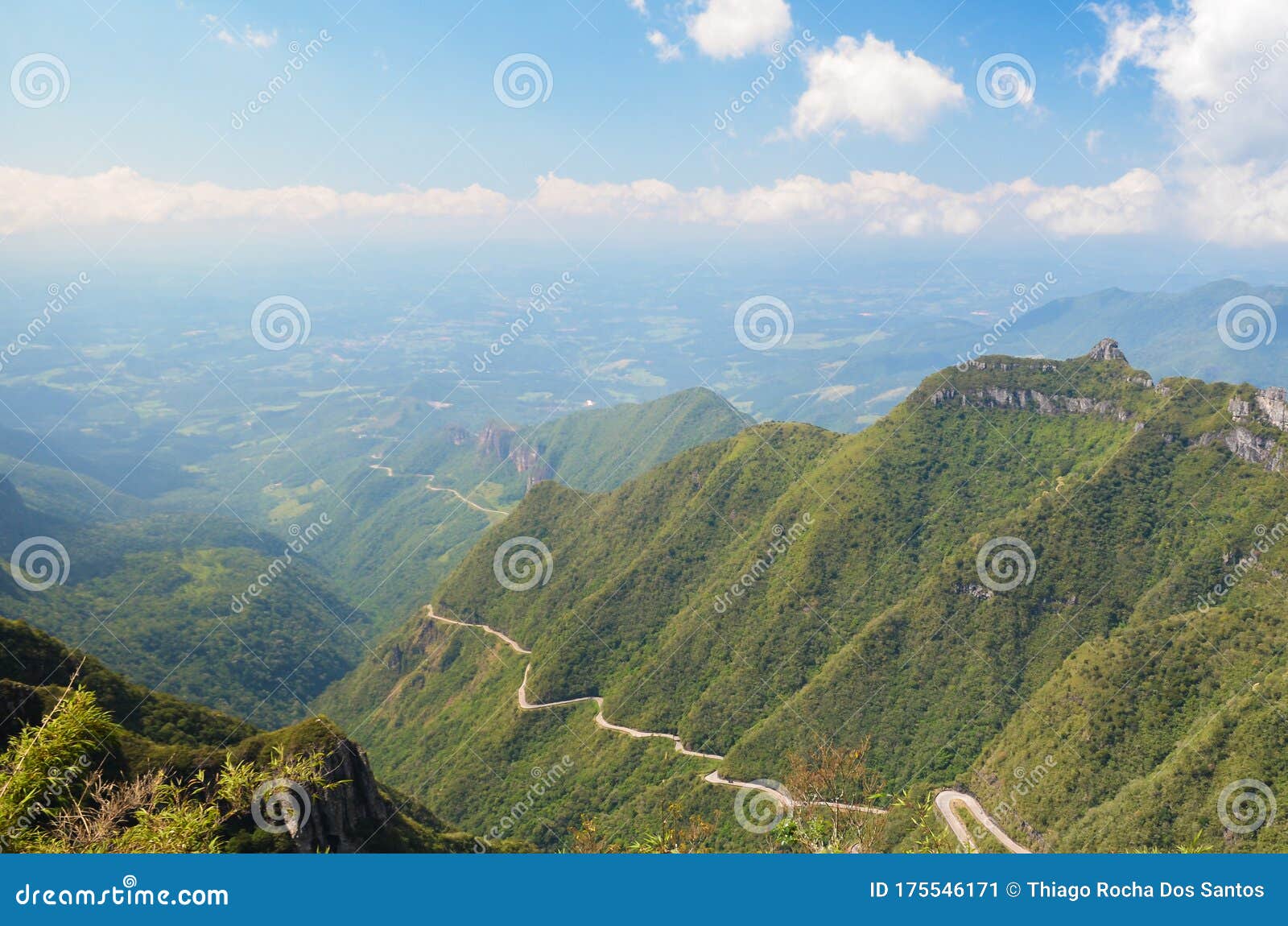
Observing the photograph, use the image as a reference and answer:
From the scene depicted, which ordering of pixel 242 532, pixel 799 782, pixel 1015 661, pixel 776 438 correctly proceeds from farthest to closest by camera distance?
pixel 242 532
pixel 776 438
pixel 1015 661
pixel 799 782

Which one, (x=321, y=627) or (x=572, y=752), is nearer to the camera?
(x=572, y=752)

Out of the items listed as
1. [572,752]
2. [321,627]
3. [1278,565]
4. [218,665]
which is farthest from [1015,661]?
[321,627]

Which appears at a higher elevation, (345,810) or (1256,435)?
(1256,435)

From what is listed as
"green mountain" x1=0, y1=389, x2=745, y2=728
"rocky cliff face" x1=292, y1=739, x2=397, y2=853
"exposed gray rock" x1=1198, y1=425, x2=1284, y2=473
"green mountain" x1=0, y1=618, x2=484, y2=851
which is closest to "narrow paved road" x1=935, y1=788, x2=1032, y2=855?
"green mountain" x1=0, y1=618, x2=484, y2=851

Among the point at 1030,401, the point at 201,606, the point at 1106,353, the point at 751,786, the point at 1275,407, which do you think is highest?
the point at 1106,353

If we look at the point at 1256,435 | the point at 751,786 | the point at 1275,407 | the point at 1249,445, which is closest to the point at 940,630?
the point at 751,786

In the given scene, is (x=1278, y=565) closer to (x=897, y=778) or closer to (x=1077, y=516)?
(x=1077, y=516)

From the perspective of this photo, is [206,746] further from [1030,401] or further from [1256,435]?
[1030,401]

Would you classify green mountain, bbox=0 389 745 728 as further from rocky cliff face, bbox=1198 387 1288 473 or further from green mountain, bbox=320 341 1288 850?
rocky cliff face, bbox=1198 387 1288 473

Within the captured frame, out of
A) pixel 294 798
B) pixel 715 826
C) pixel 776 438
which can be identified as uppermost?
pixel 776 438
